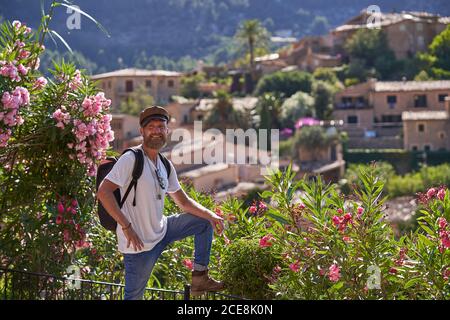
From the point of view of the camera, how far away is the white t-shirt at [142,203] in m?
5.44

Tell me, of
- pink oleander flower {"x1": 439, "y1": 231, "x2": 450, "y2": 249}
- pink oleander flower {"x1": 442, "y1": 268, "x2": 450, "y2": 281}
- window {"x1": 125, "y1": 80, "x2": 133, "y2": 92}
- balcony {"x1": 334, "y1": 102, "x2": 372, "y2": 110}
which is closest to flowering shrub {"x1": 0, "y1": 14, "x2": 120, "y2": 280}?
pink oleander flower {"x1": 439, "y1": 231, "x2": 450, "y2": 249}

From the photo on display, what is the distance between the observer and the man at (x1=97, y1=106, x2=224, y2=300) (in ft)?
17.8

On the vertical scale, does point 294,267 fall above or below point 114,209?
below

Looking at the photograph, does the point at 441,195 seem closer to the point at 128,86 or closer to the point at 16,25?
the point at 16,25

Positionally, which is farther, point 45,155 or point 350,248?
point 45,155

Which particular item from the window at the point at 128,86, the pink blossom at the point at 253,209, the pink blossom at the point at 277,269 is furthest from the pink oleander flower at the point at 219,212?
the window at the point at 128,86

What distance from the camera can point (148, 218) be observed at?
5535mm

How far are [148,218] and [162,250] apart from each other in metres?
0.27

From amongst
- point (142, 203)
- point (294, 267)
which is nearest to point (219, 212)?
point (294, 267)

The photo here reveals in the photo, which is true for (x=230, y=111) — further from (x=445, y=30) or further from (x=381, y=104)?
(x=445, y=30)

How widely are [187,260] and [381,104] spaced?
178ft

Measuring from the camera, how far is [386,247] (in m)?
5.82

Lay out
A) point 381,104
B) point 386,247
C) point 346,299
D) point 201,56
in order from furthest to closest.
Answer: point 201,56, point 381,104, point 386,247, point 346,299

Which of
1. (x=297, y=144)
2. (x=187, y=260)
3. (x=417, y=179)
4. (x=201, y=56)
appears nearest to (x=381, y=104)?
(x=297, y=144)
